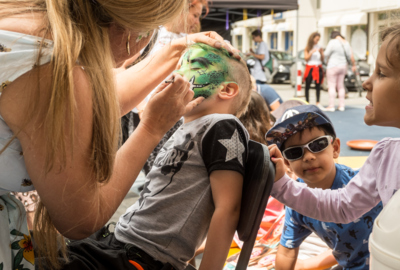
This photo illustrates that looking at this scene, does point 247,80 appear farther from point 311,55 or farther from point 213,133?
point 311,55

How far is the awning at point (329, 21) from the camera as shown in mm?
21859

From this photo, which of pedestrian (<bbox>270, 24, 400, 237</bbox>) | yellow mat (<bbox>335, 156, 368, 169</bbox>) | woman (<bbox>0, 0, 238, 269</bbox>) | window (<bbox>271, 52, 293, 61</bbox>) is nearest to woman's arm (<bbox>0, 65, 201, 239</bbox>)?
woman (<bbox>0, 0, 238, 269</bbox>)

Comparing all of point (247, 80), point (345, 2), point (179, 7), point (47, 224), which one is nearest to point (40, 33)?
point (179, 7)

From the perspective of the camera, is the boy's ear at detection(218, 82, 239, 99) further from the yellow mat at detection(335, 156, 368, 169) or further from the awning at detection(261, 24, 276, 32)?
the awning at detection(261, 24, 276, 32)

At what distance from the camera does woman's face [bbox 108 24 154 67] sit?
117cm

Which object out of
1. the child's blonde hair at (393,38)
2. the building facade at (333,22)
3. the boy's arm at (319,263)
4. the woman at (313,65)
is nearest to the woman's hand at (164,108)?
the child's blonde hair at (393,38)

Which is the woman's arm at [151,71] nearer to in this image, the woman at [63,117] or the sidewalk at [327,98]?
the woman at [63,117]

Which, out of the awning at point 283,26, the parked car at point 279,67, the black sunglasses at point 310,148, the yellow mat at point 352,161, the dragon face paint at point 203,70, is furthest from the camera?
the awning at point 283,26

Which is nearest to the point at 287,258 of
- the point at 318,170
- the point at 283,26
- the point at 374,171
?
the point at 318,170

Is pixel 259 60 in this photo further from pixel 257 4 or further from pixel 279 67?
pixel 279 67

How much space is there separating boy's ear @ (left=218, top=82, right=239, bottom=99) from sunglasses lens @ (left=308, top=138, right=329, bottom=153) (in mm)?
471

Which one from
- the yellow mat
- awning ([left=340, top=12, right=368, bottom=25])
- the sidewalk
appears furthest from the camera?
awning ([left=340, top=12, right=368, bottom=25])

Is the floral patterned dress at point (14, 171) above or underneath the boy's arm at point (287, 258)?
above

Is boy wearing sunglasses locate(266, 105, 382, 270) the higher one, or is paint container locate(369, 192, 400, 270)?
paint container locate(369, 192, 400, 270)
